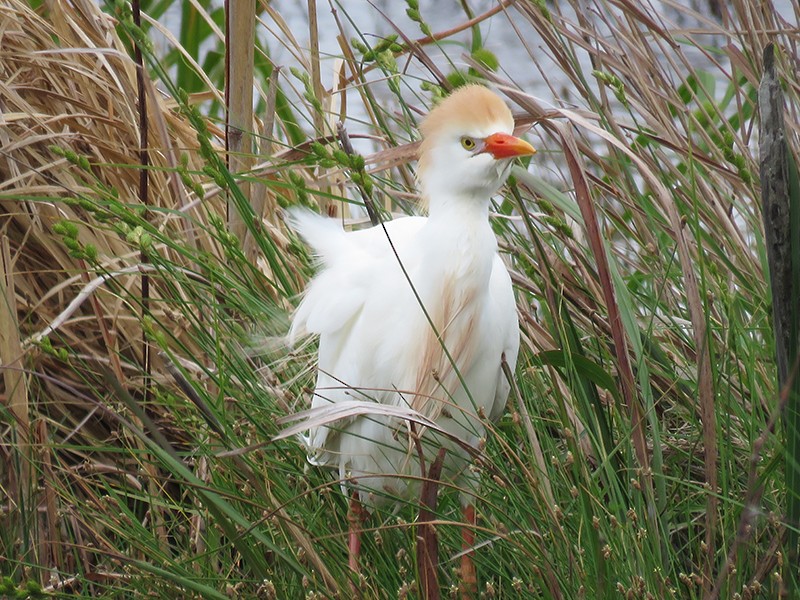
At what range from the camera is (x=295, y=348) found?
5.51ft

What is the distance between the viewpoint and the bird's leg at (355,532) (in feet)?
4.22

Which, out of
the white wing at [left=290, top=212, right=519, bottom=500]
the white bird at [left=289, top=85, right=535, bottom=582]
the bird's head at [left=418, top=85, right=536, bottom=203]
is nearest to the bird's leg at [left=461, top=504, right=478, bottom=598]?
the white bird at [left=289, top=85, right=535, bottom=582]

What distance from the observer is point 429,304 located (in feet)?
4.74

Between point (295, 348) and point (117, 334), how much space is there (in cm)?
34

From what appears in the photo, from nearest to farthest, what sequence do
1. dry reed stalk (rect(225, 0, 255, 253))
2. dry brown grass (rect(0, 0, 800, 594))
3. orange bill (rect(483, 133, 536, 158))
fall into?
dry brown grass (rect(0, 0, 800, 594)) < orange bill (rect(483, 133, 536, 158)) < dry reed stalk (rect(225, 0, 255, 253))

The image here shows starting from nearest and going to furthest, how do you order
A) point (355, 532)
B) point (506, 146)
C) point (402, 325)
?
point (355, 532) < point (506, 146) < point (402, 325)

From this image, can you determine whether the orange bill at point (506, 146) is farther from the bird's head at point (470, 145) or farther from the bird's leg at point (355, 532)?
the bird's leg at point (355, 532)

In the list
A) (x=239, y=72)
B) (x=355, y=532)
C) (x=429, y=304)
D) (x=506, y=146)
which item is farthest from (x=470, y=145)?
(x=355, y=532)

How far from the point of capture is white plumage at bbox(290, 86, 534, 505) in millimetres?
1396

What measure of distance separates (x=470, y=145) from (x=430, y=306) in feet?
0.71

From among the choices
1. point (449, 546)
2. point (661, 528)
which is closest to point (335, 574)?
point (449, 546)

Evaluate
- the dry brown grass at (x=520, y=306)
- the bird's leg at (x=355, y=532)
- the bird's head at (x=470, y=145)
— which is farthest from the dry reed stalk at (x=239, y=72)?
the bird's leg at (x=355, y=532)

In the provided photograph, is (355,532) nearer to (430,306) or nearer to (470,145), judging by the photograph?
(430,306)

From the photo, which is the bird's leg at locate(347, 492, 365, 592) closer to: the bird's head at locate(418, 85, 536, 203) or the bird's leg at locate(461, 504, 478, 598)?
the bird's leg at locate(461, 504, 478, 598)
